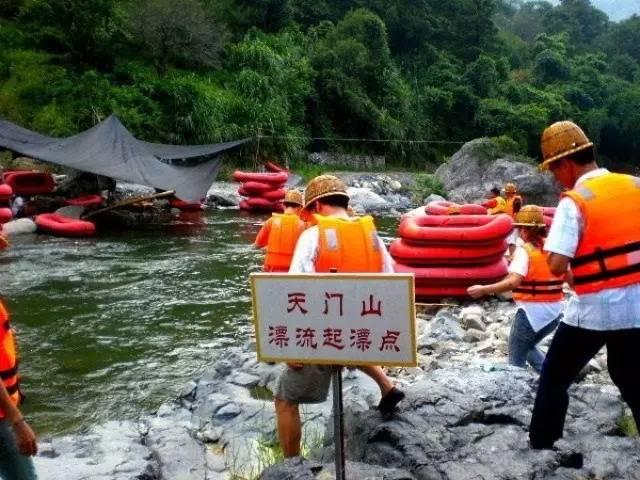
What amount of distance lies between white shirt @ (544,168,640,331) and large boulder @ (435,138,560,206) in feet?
58.8

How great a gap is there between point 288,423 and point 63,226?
33.2ft

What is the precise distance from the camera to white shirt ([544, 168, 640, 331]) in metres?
2.40

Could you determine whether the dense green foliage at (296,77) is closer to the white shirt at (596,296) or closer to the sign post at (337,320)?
the white shirt at (596,296)

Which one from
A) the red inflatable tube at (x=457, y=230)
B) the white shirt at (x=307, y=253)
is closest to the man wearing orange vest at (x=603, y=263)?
the white shirt at (x=307, y=253)

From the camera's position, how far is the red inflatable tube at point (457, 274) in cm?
717

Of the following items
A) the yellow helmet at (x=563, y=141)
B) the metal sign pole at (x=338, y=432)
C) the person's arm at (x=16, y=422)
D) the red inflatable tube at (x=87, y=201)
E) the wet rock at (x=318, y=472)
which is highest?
the yellow helmet at (x=563, y=141)

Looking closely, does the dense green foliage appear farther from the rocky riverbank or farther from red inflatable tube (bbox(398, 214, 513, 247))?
the rocky riverbank

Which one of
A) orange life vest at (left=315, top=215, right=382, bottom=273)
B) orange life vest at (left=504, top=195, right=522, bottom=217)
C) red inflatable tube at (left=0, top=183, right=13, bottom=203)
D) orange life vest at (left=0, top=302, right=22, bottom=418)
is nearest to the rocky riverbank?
orange life vest at (left=315, top=215, right=382, bottom=273)

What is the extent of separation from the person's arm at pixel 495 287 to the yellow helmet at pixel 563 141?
0.78m

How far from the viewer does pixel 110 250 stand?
436 inches

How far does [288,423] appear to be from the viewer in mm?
2932

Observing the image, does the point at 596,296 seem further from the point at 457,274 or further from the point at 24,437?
the point at 457,274

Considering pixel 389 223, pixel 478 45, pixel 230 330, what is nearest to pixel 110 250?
pixel 230 330

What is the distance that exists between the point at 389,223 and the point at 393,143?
15282mm
